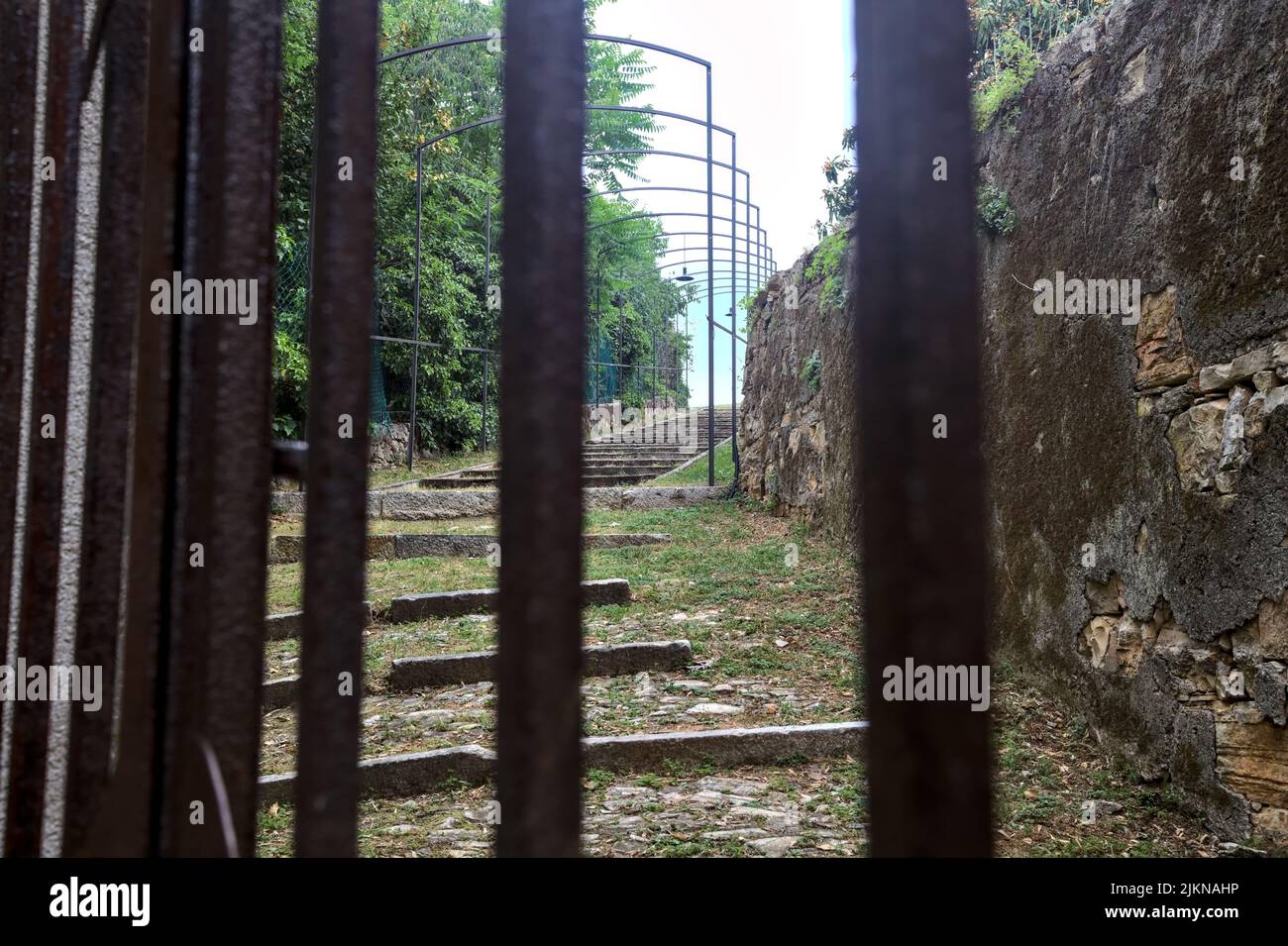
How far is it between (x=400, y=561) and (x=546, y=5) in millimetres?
6763

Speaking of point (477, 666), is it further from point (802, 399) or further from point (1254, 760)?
point (802, 399)

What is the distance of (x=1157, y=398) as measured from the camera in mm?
3008

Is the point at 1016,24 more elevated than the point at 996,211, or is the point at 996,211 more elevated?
the point at 1016,24

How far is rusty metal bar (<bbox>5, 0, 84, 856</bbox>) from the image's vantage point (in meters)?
1.18

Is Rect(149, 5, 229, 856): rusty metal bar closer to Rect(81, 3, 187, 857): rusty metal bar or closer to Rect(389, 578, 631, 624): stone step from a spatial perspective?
Rect(81, 3, 187, 857): rusty metal bar

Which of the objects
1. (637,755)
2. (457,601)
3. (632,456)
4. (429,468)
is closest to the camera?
(637,755)

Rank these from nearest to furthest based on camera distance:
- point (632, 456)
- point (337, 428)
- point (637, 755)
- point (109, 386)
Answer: point (337, 428)
point (109, 386)
point (637, 755)
point (632, 456)

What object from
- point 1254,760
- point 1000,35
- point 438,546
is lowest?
point 1254,760

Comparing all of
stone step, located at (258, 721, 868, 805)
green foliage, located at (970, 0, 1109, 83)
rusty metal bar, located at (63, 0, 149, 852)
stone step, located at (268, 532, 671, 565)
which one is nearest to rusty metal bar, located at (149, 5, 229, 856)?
rusty metal bar, located at (63, 0, 149, 852)

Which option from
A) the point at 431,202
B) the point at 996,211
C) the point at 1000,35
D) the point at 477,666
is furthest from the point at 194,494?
the point at 431,202

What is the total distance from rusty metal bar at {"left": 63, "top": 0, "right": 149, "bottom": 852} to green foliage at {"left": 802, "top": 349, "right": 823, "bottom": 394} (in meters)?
6.54

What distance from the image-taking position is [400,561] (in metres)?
7.09

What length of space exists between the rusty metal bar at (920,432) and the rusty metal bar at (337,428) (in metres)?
0.44

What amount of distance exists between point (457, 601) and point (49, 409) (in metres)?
4.25
